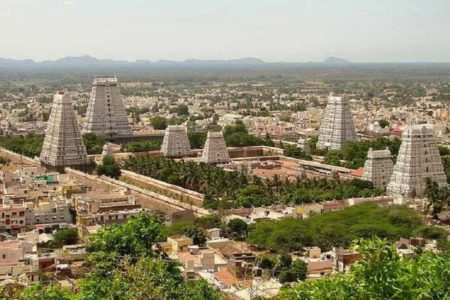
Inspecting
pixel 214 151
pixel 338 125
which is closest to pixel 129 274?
pixel 214 151

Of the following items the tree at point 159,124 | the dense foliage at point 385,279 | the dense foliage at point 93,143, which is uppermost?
the dense foliage at point 385,279

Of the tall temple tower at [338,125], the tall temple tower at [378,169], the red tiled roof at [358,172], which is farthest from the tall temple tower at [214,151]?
the tall temple tower at [378,169]

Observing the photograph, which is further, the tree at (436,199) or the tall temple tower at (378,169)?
the tall temple tower at (378,169)

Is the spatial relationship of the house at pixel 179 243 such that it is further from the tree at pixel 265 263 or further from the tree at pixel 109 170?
the tree at pixel 109 170

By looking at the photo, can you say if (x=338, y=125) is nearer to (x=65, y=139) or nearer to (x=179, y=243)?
(x=65, y=139)

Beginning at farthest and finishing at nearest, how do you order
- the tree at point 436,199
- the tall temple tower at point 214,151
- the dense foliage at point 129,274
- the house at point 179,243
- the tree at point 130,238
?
the tall temple tower at point 214,151 → the tree at point 436,199 → the house at point 179,243 → the tree at point 130,238 → the dense foliage at point 129,274

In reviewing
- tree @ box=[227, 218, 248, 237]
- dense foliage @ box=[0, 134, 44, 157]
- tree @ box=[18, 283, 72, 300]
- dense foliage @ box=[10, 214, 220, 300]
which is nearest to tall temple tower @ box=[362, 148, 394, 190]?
tree @ box=[227, 218, 248, 237]

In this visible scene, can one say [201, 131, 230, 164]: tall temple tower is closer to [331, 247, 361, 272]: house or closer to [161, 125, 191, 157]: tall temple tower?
[161, 125, 191, 157]: tall temple tower

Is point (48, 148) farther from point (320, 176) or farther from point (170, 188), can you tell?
point (320, 176)
